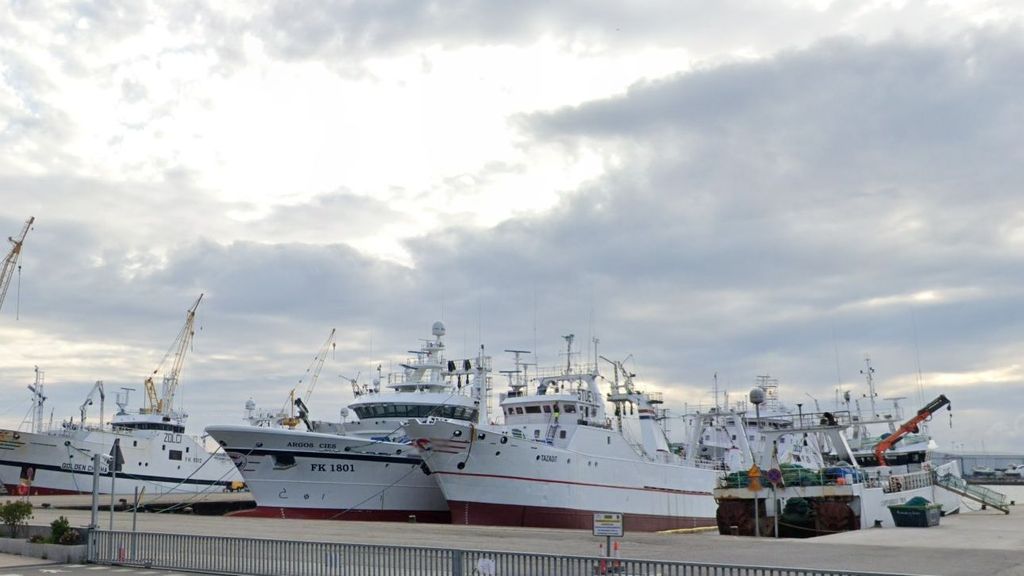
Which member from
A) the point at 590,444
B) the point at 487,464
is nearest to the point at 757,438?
the point at 590,444

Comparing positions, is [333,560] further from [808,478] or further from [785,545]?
[808,478]

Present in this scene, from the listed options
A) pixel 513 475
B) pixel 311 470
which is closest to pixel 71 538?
pixel 513 475

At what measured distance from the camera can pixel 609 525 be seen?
49.8 feet

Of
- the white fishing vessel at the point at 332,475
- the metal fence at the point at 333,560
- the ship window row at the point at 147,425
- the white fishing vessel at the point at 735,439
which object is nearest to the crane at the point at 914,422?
the white fishing vessel at the point at 735,439

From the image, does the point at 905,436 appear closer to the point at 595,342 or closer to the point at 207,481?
the point at 595,342

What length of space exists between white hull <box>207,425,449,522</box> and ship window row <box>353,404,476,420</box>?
4032mm

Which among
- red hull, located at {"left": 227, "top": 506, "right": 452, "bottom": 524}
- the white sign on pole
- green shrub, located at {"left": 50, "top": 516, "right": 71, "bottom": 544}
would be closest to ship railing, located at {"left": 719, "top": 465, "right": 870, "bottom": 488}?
red hull, located at {"left": 227, "top": 506, "right": 452, "bottom": 524}

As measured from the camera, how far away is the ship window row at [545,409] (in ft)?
148

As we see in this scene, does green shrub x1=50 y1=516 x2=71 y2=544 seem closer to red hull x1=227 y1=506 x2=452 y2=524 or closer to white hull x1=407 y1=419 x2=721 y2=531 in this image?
white hull x1=407 y1=419 x2=721 y2=531

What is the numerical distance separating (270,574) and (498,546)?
7.16 meters

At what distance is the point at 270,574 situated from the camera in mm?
17297

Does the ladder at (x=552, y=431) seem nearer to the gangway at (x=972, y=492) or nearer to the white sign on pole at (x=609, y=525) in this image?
the gangway at (x=972, y=492)

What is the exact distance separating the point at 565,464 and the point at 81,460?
42.1 meters

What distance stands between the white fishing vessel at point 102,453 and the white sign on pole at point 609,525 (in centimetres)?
4919
